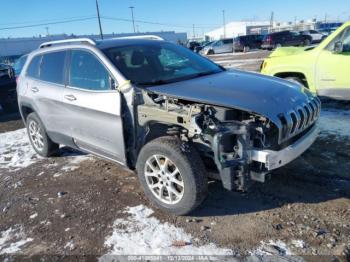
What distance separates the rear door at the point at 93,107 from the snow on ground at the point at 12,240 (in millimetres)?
1353

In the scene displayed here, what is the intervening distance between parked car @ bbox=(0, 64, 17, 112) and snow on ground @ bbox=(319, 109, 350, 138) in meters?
9.53

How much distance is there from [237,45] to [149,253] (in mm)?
34108

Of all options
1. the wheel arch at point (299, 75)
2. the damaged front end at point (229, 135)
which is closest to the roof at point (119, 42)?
the damaged front end at point (229, 135)

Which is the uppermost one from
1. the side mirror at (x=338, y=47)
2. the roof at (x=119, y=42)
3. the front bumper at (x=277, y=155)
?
the roof at (x=119, y=42)

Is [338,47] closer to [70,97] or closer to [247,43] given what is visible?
[70,97]

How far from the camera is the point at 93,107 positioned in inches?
174

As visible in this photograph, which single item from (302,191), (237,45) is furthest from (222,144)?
(237,45)

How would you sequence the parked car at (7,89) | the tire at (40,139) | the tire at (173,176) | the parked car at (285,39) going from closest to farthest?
1. the tire at (173,176)
2. the tire at (40,139)
3. the parked car at (7,89)
4. the parked car at (285,39)

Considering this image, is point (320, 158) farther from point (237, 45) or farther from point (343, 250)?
point (237, 45)

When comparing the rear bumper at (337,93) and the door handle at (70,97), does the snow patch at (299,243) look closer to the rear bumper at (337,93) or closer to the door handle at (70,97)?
the door handle at (70,97)

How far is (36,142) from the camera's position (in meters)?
6.29

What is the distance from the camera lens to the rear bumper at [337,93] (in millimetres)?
6676

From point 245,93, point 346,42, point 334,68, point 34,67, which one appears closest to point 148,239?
point 245,93

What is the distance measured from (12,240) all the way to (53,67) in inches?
104
